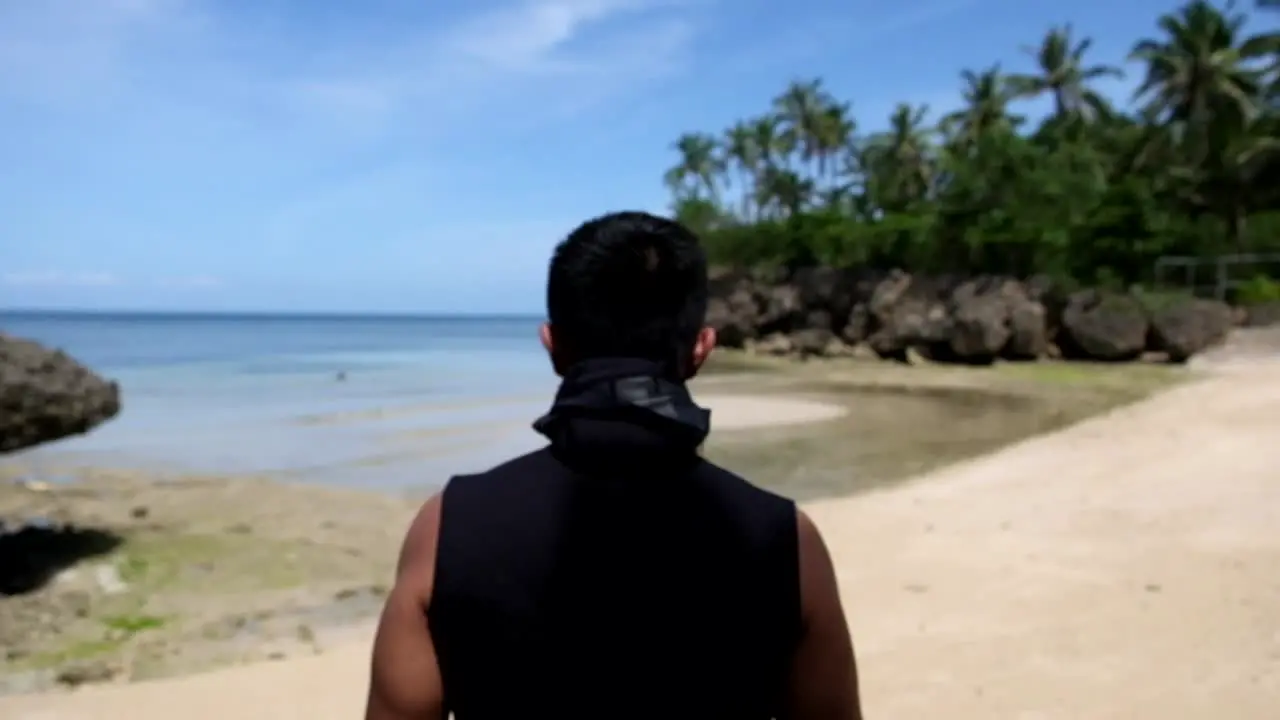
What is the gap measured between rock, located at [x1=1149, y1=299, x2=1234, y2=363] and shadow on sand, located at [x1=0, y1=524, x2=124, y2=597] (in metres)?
29.5

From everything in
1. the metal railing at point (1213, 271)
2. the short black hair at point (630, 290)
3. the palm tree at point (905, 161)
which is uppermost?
the palm tree at point (905, 161)

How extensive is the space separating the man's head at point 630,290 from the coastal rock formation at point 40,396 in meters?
8.38

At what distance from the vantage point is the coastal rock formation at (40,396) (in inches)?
334

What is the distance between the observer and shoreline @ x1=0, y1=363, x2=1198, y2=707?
6.88 metres

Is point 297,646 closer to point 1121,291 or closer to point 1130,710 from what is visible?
point 1130,710

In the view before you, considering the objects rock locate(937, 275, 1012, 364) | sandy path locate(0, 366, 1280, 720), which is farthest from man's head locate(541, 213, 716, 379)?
rock locate(937, 275, 1012, 364)

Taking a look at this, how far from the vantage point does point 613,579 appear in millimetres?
1511

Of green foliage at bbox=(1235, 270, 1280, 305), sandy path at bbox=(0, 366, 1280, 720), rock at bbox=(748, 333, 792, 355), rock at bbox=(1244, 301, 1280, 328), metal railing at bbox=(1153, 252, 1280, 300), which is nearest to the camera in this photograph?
sandy path at bbox=(0, 366, 1280, 720)

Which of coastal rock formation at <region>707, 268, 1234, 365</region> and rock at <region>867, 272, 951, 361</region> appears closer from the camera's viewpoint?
coastal rock formation at <region>707, 268, 1234, 365</region>

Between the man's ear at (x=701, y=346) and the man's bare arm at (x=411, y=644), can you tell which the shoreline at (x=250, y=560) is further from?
the man's ear at (x=701, y=346)

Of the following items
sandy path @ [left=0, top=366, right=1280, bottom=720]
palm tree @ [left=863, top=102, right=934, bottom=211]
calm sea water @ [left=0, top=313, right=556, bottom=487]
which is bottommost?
calm sea water @ [left=0, top=313, right=556, bottom=487]

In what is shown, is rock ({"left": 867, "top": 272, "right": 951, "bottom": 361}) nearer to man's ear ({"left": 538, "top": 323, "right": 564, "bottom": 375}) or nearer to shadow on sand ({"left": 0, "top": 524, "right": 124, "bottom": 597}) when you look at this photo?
shadow on sand ({"left": 0, "top": 524, "right": 124, "bottom": 597})

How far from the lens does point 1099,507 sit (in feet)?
28.0

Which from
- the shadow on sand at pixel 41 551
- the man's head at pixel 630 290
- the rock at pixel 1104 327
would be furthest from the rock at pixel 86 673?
the rock at pixel 1104 327
